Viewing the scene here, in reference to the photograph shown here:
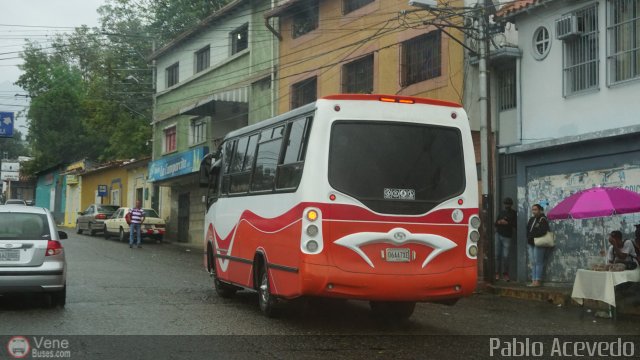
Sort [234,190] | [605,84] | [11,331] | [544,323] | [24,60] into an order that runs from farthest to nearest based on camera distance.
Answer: [24,60] → [605,84] → [234,190] → [544,323] → [11,331]

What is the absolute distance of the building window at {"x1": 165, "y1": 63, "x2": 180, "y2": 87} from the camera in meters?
34.8

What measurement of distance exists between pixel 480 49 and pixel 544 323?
7.17 meters

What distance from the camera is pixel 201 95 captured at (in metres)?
31.3

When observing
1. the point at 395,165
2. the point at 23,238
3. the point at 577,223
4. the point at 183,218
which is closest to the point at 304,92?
the point at 183,218

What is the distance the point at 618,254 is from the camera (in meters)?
12.2

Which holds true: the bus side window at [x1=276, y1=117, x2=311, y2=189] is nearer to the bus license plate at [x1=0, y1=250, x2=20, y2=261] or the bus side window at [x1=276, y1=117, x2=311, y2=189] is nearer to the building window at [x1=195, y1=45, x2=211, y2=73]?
A: the bus license plate at [x1=0, y1=250, x2=20, y2=261]

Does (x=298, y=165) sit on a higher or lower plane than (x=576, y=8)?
lower

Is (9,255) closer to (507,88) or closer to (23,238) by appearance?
(23,238)

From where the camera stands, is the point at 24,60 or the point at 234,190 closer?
the point at 234,190

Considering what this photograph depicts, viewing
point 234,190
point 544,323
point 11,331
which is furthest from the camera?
point 234,190

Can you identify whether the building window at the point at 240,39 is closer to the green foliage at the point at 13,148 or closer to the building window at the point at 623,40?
the building window at the point at 623,40

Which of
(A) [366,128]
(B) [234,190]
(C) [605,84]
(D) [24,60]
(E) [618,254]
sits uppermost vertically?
(D) [24,60]

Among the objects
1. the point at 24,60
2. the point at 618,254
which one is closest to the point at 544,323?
the point at 618,254

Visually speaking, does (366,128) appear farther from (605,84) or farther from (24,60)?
(24,60)
